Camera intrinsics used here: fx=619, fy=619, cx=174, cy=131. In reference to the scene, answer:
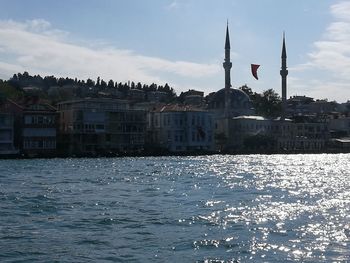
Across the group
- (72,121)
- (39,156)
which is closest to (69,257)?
(39,156)

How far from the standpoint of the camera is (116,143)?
78625 mm

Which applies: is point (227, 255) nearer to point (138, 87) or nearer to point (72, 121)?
point (72, 121)

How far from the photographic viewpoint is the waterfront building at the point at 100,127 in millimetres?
74125

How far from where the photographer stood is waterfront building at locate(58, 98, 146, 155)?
7412cm

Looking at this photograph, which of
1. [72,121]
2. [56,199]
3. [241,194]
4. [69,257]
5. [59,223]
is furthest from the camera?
[72,121]

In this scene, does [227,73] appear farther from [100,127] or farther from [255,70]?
[100,127]

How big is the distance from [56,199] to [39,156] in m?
45.5

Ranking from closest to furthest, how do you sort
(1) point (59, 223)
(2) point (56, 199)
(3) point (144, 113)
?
(1) point (59, 223)
(2) point (56, 199)
(3) point (144, 113)

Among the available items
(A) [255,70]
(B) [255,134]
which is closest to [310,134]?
(B) [255,134]

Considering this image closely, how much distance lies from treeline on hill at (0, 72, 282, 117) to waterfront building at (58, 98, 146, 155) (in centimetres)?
3572

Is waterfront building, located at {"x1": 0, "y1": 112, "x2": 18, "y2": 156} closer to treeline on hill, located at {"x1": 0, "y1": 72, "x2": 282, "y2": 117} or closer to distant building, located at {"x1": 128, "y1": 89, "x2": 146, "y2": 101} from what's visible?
treeline on hill, located at {"x1": 0, "y1": 72, "x2": 282, "y2": 117}

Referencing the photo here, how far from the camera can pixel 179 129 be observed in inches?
3396

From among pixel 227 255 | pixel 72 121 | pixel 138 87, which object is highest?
pixel 138 87

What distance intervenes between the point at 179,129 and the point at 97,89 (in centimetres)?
6762
